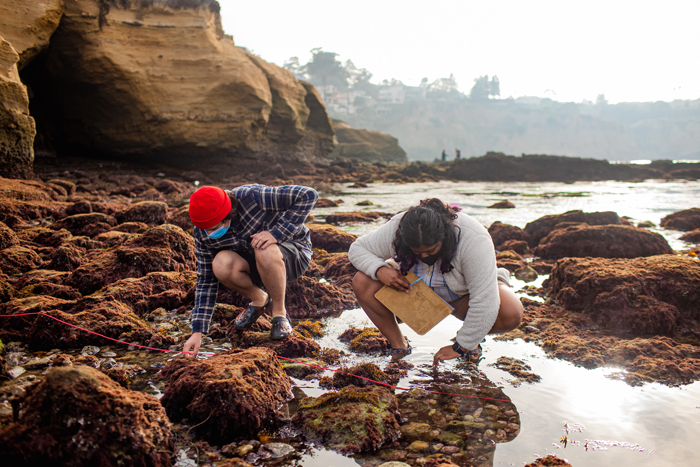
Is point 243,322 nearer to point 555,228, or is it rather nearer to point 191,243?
point 191,243

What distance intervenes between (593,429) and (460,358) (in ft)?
3.05

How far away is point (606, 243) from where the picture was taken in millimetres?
5539

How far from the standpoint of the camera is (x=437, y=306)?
2594 millimetres

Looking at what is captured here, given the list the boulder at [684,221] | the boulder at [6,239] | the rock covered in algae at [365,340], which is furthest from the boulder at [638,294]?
the boulder at [684,221]

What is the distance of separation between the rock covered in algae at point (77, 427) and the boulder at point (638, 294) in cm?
346

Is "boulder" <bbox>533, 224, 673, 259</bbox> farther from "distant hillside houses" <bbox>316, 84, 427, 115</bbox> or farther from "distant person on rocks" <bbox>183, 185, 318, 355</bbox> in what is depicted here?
"distant hillside houses" <bbox>316, 84, 427, 115</bbox>

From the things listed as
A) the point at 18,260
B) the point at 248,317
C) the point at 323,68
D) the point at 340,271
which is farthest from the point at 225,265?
the point at 323,68

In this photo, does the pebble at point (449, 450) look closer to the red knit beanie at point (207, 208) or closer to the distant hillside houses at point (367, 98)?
the red knit beanie at point (207, 208)

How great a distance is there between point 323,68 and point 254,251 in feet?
330

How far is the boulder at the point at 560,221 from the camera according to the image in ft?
23.1

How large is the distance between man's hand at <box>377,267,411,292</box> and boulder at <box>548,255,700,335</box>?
1980 mm

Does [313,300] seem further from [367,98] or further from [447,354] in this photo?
[367,98]

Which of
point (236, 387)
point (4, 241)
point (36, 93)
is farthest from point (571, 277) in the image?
point (36, 93)

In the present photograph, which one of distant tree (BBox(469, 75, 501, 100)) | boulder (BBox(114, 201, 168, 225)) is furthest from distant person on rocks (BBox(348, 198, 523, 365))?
distant tree (BBox(469, 75, 501, 100))
